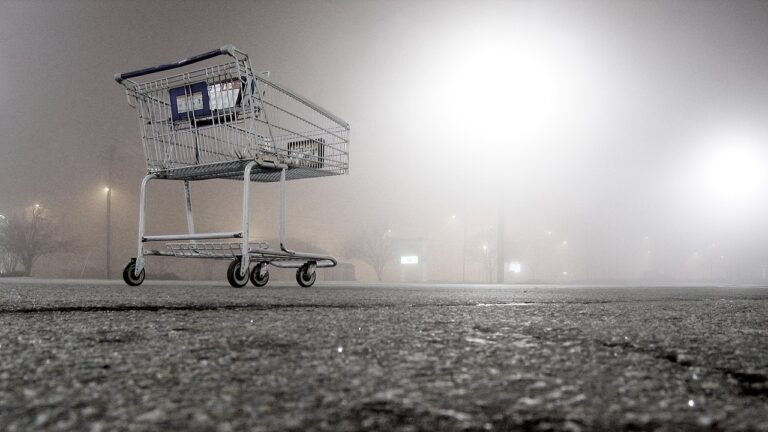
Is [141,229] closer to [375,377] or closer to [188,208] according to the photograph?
[188,208]

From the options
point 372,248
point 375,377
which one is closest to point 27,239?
point 372,248

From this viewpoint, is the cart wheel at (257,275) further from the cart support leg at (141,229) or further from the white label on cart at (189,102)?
the white label on cart at (189,102)

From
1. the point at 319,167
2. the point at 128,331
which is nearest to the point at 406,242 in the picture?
the point at 319,167

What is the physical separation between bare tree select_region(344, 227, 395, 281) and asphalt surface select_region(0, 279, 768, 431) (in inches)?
2435

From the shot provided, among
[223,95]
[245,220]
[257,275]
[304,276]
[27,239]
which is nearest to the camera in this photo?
[245,220]

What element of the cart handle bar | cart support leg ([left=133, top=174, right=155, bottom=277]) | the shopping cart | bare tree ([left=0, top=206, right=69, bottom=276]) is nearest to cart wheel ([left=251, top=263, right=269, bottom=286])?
the shopping cart

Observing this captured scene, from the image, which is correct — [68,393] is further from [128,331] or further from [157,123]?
[157,123]

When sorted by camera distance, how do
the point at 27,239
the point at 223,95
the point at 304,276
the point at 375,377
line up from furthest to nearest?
the point at 27,239 → the point at 304,276 → the point at 223,95 → the point at 375,377

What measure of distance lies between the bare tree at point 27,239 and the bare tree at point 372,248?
109ft

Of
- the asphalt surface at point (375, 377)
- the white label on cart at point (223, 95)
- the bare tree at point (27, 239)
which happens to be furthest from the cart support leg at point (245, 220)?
the bare tree at point (27, 239)

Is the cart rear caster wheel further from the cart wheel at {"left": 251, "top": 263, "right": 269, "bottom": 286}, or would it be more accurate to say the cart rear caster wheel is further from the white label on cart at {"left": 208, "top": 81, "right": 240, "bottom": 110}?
the white label on cart at {"left": 208, "top": 81, "right": 240, "bottom": 110}

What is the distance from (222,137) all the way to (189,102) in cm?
53

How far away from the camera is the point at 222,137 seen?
575 cm

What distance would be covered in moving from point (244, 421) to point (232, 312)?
1602 mm
